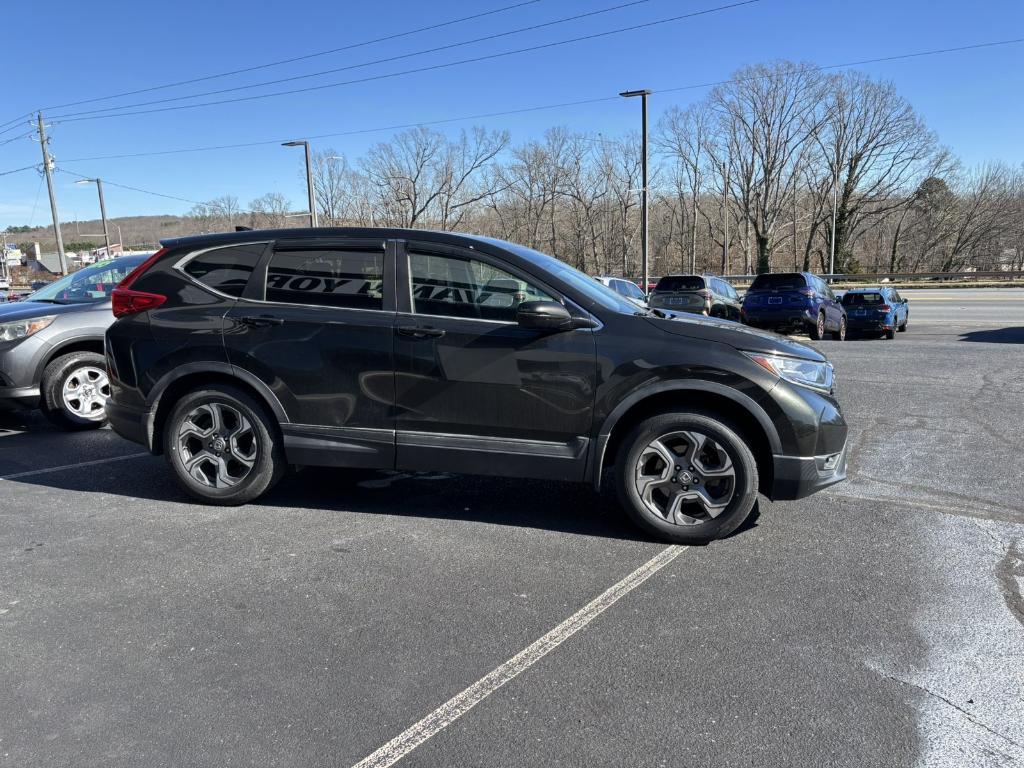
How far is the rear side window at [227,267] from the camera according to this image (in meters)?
4.82

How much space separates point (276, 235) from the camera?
16.0 feet

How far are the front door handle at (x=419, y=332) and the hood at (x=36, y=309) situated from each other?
4684 mm

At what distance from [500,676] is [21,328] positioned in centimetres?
651

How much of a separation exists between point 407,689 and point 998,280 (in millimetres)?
59987

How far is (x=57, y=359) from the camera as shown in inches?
284

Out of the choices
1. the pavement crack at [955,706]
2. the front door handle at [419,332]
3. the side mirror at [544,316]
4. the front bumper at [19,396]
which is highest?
the side mirror at [544,316]

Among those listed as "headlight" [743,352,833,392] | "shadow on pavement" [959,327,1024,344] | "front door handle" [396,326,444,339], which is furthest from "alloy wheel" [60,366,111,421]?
"shadow on pavement" [959,327,1024,344]

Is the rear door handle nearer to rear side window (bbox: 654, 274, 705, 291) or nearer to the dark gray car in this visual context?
the dark gray car

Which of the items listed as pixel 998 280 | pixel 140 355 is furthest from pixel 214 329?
pixel 998 280

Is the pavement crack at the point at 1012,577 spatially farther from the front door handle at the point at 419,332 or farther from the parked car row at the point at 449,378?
the front door handle at the point at 419,332

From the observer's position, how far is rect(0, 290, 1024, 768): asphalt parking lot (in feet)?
8.24

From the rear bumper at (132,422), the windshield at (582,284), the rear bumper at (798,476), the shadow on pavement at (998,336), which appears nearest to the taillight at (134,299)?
the rear bumper at (132,422)

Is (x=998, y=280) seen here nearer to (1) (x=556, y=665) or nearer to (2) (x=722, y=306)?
(2) (x=722, y=306)

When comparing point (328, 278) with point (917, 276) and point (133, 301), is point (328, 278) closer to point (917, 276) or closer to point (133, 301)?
point (133, 301)
